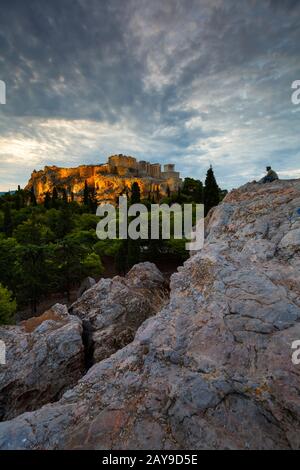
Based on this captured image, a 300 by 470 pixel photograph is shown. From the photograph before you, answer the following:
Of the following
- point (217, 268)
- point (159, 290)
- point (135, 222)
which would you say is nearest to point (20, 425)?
point (217, 268)

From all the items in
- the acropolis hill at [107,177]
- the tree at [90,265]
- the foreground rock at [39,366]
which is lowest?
the foreground rock at [39,366]

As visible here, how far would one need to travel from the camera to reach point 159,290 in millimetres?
15984

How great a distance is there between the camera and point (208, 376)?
5492mm

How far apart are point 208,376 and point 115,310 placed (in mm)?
7795

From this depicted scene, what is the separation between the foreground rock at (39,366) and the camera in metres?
9.03

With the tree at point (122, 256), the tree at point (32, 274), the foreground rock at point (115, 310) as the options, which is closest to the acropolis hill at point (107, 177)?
the tree at point (122, 256)

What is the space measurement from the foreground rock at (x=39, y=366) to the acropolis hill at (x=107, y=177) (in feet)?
389

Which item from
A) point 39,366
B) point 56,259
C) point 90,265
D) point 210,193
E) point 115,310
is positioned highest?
point 210,193

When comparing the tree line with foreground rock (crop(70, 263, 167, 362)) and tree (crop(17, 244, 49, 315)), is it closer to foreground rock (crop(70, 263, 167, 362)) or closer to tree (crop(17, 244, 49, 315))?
tree (crop(17, 244, 49, 315))

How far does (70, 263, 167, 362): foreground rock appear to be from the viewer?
10992 mm

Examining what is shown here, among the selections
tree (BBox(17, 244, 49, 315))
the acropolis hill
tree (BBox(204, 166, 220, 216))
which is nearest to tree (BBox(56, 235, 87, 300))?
tree (BBox(17, 244, 49, 315))

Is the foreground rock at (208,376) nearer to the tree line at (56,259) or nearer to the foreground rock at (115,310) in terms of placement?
the foreground rock at (115,310)

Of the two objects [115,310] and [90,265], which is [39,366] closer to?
[115,310]

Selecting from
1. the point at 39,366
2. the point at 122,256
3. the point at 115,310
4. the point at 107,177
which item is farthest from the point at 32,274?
the point at 107,177
